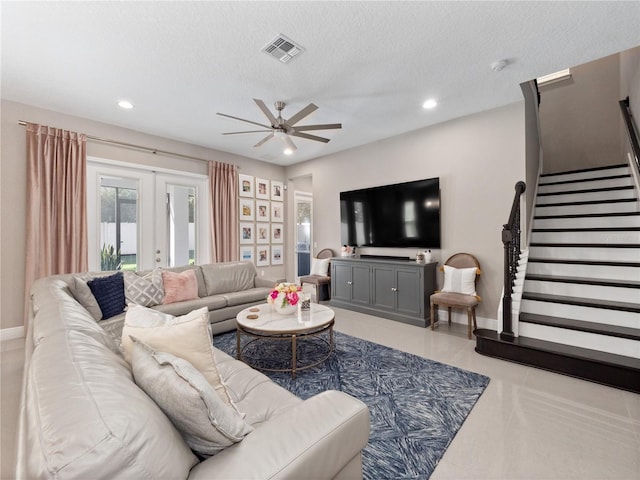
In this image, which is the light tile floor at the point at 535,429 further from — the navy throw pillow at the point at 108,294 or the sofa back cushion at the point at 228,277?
the sofa back cushion at the point at 228,277

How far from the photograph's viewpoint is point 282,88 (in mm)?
3066

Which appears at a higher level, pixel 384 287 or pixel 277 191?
pixel 277 191

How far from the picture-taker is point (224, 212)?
522 cm

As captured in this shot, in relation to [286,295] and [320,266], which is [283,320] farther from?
[320,266]

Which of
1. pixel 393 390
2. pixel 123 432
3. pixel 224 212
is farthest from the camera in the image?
pixel 224 212

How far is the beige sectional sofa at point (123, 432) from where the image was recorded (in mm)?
574

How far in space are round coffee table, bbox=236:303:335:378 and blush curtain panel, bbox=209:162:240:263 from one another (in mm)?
2496

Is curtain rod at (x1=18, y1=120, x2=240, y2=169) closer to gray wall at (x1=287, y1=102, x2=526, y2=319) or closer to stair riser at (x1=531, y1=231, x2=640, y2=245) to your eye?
gray wall at (x1=287, y1=102, x2=526, y2=319)

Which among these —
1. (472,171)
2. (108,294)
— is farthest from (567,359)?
(108,294)

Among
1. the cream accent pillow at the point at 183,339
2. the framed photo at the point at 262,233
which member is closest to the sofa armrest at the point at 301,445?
the cream accent pillow at the point at 183,339

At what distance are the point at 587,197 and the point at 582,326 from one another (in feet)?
8.23

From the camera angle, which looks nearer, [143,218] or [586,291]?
[586,291]

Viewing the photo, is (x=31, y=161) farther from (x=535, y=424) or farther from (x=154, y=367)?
(x=535, y=424)

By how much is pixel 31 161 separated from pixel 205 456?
4389mm
